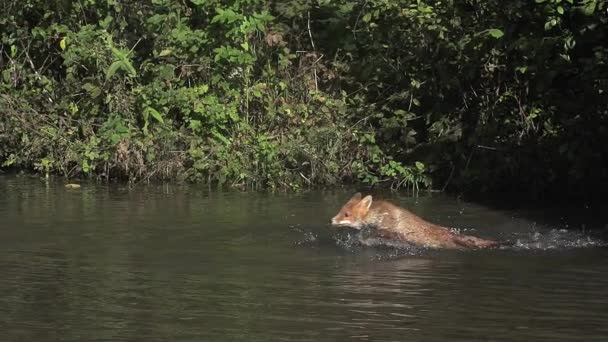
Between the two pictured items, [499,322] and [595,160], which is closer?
[499,322]

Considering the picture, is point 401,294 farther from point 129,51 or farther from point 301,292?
point 129,51

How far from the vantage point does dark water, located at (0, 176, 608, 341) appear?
7.43 m

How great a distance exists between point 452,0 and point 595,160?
9.45 ft

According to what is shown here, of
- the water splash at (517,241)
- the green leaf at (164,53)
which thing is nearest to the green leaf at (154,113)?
the green leaf at (164,53)

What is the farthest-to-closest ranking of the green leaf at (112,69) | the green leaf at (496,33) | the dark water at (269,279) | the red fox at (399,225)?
the green leaf at (112,69) → the green leaf at (496,33) → the red fox at (399,225) → the dark water at (269,279)

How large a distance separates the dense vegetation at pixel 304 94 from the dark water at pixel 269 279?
1613mm

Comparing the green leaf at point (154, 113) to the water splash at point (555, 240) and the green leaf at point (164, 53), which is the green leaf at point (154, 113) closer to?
the green leaf at point (164, 53)

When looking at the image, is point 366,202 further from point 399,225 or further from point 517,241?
point 517,241

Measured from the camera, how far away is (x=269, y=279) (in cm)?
904

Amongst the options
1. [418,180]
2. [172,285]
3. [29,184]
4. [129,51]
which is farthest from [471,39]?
[172,285]

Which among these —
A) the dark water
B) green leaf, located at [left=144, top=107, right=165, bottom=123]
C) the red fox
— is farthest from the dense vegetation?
the red fox

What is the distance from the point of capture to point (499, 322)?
7598 mm

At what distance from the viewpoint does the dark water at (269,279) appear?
7.43 m

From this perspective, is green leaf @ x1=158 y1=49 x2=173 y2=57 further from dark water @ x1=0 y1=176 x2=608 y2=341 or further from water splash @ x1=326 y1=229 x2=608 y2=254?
water splash @ x1=326 y1=229 x2=608 y2=254
